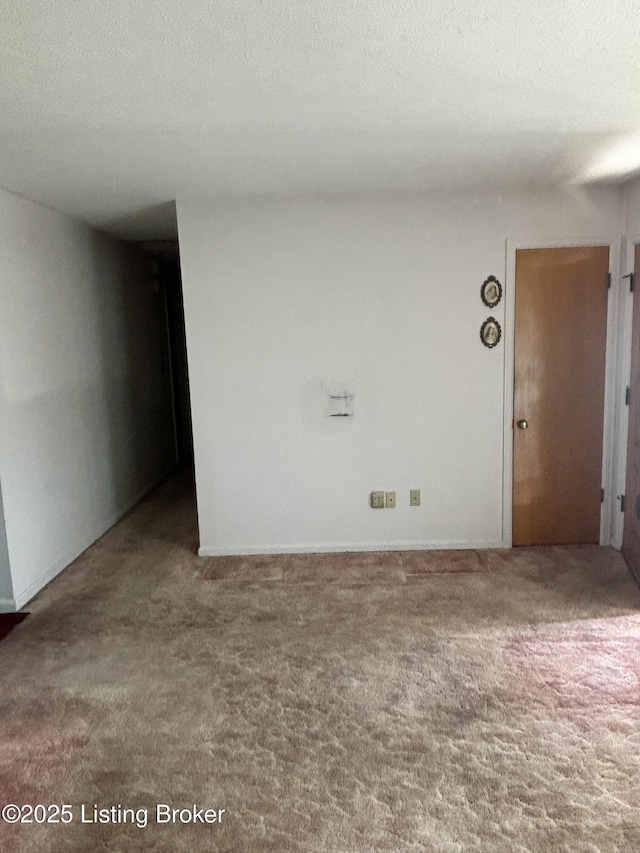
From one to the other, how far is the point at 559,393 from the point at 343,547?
179 centimetres

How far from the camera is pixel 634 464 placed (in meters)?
3.74

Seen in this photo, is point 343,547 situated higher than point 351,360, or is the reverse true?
point 351,360

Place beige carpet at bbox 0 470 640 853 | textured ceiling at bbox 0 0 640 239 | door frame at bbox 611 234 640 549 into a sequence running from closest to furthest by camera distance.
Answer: textured ceiling at bbox 0 0 640 239, beige carpet at bbox 0 470 640 853, door frame at bbox 611 234 640 549

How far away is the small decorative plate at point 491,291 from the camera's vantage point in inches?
152

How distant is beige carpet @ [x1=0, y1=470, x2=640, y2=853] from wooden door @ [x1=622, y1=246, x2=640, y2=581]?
15cm

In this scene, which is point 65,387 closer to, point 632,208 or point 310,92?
point 310,92

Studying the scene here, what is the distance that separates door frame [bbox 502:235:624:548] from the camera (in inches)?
150

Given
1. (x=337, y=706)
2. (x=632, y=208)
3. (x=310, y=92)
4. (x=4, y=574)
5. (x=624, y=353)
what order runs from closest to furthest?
(x=310, y=92)
(x=337, y=706)
(x=4, y=574)
(x=632, y=208)
(x=624, y=353)

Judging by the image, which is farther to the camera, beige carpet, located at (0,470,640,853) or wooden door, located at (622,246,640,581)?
wooden door, located at (622,246,640,581)

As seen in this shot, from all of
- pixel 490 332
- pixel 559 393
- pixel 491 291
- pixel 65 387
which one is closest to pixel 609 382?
pixel 559 393

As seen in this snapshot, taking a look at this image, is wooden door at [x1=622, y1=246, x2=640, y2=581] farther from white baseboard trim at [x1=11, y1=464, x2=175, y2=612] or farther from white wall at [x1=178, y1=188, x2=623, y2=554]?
white baseboard trim at [x1=11, y1=464, x2=175, y2=612]

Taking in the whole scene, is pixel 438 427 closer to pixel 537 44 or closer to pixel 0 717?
pixel 537 44

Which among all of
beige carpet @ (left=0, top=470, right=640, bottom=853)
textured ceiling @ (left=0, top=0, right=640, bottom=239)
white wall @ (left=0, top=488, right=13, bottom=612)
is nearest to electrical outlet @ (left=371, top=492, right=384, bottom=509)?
beige carpet @ (left=0, top=470, right=640, bottom=853)

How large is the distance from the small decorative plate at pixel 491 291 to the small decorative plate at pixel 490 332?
0.11 metres
